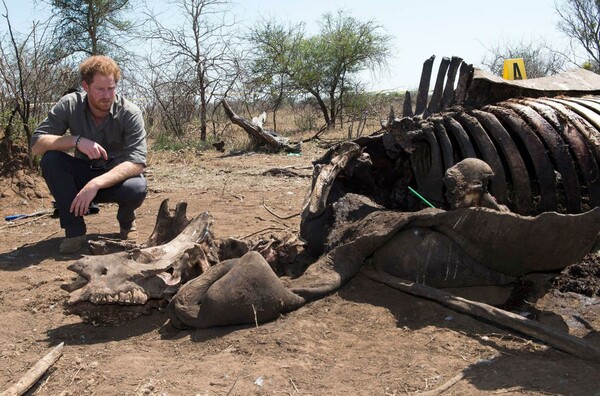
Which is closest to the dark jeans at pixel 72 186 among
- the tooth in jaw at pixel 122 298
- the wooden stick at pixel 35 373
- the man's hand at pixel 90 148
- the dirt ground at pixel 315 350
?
the man's hand at pixel 90 148

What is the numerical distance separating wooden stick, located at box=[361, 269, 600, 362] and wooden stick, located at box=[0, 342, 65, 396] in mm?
1752

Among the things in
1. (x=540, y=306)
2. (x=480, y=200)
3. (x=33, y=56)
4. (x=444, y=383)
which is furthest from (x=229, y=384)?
(x=33, y=56)

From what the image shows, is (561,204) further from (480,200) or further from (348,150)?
(348,150)

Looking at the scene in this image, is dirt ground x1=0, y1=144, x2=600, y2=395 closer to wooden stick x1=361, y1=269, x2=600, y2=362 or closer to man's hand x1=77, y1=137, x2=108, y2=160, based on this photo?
wooden stick x1=361, y1=269, x2=600, y2=362

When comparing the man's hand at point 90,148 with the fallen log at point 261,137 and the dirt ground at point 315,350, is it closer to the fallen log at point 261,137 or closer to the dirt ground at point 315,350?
the dirt ground at point 315,350

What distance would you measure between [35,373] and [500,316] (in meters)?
2.22

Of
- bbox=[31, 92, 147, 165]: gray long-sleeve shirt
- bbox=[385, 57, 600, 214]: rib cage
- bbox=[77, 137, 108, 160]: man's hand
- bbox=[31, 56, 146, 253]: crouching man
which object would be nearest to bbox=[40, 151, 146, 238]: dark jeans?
bbox=[31, 56, 146, 253]: crouching man

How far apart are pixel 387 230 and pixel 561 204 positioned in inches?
50.0

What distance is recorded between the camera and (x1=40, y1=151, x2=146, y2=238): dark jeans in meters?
4.85

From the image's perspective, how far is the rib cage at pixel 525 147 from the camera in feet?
12.8

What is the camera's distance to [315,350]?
3.05m

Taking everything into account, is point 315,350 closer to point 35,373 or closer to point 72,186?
point 35,373

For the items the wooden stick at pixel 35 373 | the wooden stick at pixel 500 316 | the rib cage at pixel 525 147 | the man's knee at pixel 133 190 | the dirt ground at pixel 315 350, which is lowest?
the dirt ground at pixel 315 350

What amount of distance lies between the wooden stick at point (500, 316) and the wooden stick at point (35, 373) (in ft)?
5.75
